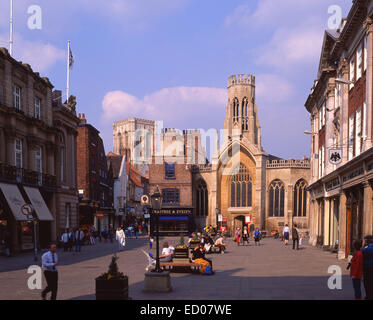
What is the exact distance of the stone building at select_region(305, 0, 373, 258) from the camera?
1795 cm

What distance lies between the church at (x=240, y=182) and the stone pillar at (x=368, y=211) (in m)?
38.4

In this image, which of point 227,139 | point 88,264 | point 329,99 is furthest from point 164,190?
point 88,264

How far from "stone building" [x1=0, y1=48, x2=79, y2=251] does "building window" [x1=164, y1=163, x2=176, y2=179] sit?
1281 inches

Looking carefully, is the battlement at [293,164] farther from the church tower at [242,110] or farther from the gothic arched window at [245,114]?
the gothic arched window at [245,114]

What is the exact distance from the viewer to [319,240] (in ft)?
103

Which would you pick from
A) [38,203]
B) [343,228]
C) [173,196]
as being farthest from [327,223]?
[173,196]

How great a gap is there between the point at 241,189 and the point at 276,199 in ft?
18.9

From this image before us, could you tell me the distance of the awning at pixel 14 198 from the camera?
2445 centimetres

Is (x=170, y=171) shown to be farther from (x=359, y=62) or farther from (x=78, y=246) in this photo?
(x=359, y=62)

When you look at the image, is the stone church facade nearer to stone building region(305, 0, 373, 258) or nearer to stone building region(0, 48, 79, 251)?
stone building region(305, 0, 373, 258)

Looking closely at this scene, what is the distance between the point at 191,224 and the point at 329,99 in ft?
107

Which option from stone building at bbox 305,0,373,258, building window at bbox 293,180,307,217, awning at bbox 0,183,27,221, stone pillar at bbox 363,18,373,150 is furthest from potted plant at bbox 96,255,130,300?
building window at bbox 293,180,307,217

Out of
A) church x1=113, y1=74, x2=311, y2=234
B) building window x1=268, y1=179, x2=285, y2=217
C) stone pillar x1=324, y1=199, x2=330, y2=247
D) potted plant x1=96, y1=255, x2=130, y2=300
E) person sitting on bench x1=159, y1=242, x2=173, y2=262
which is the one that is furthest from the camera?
building window x1=268, y1=179, x2=285, y2=217

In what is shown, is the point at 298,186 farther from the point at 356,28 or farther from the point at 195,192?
the point at 356,28
